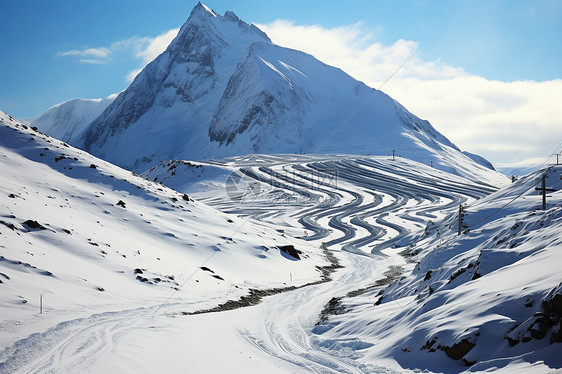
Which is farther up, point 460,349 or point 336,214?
point 460,349

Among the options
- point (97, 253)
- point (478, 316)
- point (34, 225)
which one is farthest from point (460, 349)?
point (34, 225)

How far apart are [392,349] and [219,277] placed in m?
18.1

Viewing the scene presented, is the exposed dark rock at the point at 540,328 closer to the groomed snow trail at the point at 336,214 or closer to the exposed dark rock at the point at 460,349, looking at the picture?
the exposed dark rock at the point at 460,349

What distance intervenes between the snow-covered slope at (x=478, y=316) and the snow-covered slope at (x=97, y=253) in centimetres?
925

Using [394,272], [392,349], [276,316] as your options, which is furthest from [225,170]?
[392,349]

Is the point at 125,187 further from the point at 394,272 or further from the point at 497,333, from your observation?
the point at 497,333

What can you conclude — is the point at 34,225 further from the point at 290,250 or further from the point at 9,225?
the point at 290,250

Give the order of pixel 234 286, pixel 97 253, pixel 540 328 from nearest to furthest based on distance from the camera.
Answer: pixel 540 328
pixel 97 253
pixel 234 286

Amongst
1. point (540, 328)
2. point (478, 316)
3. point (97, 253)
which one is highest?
point (540, 328)

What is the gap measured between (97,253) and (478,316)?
22.1 meters

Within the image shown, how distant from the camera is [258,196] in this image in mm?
91625

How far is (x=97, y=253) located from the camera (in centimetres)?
2655

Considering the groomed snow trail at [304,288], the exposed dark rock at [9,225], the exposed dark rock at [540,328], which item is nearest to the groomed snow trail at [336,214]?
the groomed snow trail at [304,288]

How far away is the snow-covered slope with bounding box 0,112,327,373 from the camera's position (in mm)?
16688
